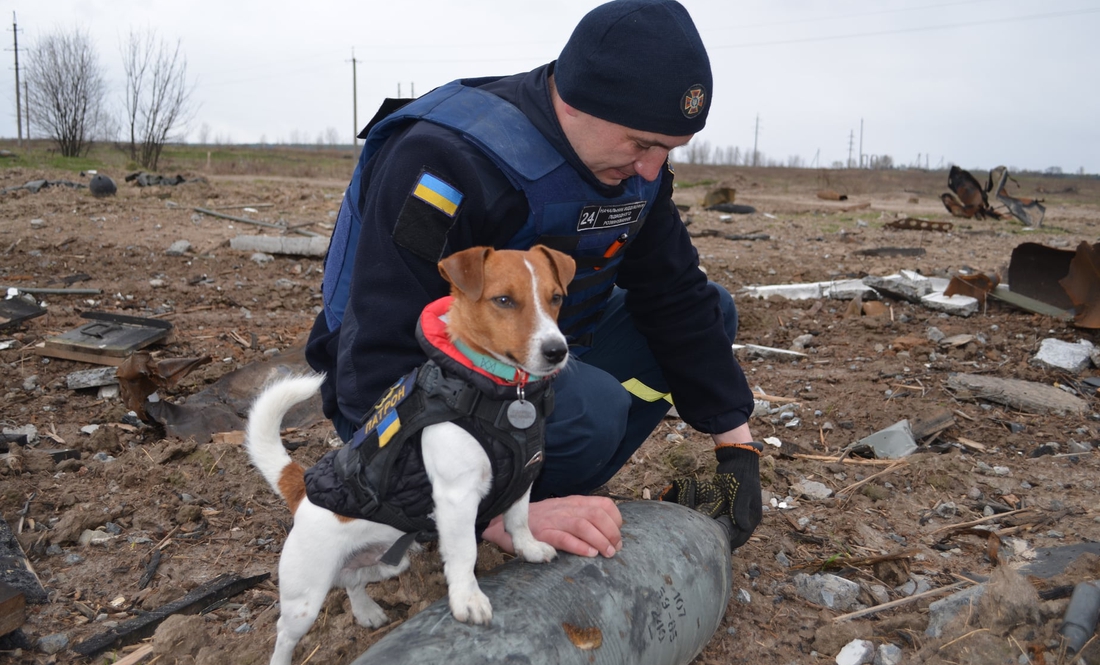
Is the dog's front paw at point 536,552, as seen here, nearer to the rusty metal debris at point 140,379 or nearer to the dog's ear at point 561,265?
the dog's ear at point 561,265

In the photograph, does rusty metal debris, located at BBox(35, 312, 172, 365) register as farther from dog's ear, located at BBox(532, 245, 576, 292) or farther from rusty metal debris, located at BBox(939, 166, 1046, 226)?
rusty metal debris, located at BBox(939, 166, 1046, 226)

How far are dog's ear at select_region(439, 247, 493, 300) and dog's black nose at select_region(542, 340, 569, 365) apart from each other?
0.79ft

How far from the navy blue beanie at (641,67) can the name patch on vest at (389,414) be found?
1.03 meters

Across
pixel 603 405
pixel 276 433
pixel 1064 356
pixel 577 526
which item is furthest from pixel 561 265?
pixel 1064 356

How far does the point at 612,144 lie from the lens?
8.11ft

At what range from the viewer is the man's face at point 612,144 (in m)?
2.46

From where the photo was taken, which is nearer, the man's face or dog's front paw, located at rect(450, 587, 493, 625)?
dog's front paw, located at rect(450, 587, 493, 625)

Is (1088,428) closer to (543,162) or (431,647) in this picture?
(543,162)

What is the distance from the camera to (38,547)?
10.3ft

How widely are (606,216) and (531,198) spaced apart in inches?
11.5

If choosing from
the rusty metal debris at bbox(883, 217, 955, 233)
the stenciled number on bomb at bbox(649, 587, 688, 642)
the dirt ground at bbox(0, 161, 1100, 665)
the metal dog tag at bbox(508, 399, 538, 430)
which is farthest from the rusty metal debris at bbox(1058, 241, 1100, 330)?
the rusty metal debris at bbox(883, 217, 955, 233)

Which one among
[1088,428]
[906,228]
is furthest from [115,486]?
[906,228]

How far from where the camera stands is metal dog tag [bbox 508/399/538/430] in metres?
2.12

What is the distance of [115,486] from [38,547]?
0.49m
